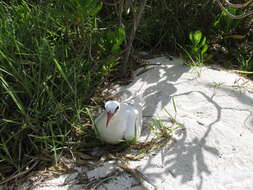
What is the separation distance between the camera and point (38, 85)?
163 centimetres

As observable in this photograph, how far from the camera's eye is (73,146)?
166cm

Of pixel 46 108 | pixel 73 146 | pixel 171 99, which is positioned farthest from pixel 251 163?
pixel 46 108

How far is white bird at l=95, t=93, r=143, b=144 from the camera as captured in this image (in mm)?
1565

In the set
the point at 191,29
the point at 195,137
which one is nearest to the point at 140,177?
the point at 195,137

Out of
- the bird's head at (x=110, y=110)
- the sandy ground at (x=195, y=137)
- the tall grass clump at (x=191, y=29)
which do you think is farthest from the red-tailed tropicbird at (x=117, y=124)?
the tall grass clump at (x=191, y=29)

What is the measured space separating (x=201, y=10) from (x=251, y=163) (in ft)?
4.68

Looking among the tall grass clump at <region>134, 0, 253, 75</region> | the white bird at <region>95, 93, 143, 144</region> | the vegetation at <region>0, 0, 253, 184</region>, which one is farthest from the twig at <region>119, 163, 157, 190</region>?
the tall grass clump at <region>134, 0, 253, 75</region>

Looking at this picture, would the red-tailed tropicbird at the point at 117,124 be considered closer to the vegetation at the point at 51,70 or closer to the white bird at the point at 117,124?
the white bird at the point at 117,124

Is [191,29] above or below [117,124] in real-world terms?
above

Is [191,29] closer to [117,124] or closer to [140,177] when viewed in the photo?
[117,124]

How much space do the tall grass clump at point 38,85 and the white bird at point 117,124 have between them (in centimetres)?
17

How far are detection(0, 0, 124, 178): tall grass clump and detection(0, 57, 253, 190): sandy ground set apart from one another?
9.7 inches

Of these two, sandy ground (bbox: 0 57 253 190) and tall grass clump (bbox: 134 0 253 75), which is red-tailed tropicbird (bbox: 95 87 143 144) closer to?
sandy ground (bbox: 0 57 253 190)

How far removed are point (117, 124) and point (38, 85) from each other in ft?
1.56
